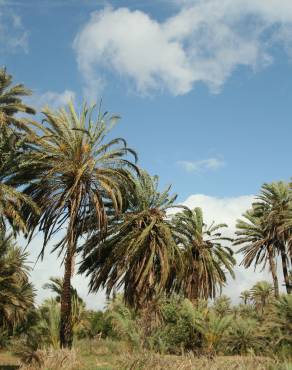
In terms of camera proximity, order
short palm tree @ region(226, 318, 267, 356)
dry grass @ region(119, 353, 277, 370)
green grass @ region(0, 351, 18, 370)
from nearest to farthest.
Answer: dry grass @ region(119, 353, 277, 370) < green grass @ region(0, 351, 18, 370) < short palm tree @ region(226, 318, 267, 356)

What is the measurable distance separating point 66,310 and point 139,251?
6.22m

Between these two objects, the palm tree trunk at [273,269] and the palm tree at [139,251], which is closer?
the palm tree at [139,251]

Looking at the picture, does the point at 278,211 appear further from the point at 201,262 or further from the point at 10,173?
the point at 10,173

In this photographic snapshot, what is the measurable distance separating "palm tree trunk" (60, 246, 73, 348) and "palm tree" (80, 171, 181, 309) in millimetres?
3801

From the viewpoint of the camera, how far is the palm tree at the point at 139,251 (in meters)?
25.1

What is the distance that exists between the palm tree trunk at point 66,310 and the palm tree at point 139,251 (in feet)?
12.5

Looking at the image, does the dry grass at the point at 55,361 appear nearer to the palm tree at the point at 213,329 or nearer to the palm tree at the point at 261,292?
the palm tree at the point at 213,329

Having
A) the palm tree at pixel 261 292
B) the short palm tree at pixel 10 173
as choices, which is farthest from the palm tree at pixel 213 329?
the palm tree at pixel 261 292

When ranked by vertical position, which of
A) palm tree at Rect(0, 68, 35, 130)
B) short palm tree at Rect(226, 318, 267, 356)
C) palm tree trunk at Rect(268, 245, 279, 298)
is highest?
palm tree at Rect(0, 68, 35, 130)

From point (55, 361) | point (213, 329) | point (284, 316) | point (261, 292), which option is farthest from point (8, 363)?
point (261, 292)

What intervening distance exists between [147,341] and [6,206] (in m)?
9.99

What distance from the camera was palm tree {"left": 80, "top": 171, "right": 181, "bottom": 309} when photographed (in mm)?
25062

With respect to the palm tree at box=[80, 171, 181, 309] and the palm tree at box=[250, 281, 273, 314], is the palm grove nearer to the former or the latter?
the palm tree at box=[80, 171, 181, 309]

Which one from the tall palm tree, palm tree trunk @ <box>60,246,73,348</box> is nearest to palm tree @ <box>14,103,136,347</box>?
palm tree trunk @ <box>60,246,73,348</box>
